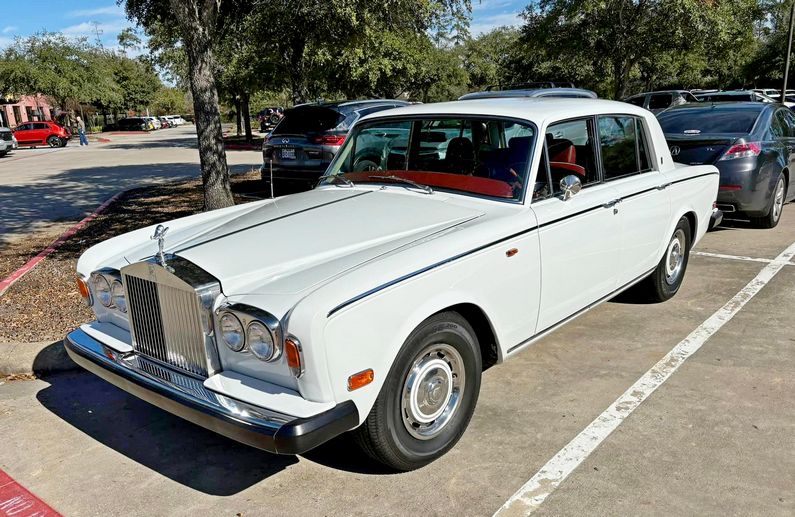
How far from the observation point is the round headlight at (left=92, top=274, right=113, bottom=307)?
352cm

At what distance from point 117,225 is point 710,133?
8.19m

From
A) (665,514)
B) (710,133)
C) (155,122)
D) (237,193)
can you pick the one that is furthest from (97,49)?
(665,514)

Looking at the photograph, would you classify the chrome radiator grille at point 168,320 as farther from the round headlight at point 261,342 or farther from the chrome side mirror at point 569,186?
the chrome side mirror at point 569,186

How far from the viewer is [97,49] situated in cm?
5884

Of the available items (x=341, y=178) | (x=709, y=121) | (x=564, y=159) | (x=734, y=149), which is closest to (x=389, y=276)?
(x=341, y=178)

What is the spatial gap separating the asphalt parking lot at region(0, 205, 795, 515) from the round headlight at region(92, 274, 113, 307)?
31.2 inches

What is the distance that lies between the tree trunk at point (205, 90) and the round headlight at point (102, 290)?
4783 mm

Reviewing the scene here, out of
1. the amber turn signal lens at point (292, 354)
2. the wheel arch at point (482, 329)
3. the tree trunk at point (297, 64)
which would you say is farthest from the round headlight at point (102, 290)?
the tree trunk at point (297, 64)

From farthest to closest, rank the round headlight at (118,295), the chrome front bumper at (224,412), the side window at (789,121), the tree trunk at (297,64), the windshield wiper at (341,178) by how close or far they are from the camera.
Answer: the tree trunk at (297,64) → the side window at (789,121) → the windshield wiper at (341,178) → the round headlight at (118,295) → the chrome front bumper at (224,412)

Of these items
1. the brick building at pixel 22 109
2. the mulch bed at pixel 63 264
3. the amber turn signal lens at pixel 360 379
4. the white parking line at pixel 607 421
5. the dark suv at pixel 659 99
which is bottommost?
the white parking line at pixel 607 421

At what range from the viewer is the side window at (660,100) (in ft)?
68.2

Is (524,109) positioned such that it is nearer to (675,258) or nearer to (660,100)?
(675,258)

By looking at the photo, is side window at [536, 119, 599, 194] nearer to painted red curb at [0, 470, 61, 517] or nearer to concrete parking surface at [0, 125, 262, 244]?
painted red curb at [0, 470, 61, 517]

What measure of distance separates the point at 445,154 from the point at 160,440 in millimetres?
2473
